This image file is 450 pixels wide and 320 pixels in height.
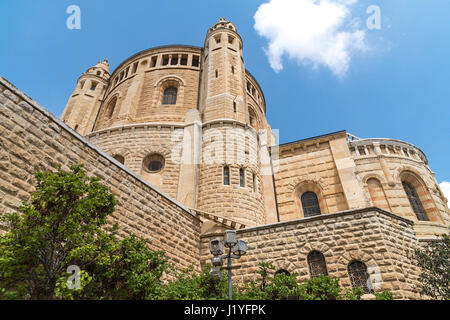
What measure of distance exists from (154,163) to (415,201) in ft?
50.4

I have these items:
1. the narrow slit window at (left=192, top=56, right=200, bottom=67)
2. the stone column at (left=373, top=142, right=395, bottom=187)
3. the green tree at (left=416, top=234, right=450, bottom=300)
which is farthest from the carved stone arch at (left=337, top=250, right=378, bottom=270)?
the narrow slit window at (left=192, top=56, right=200, bottom=67)

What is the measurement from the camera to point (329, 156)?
17.5 meters

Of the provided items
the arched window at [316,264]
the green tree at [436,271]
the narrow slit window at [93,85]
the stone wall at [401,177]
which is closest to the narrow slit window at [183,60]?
the narrow slit window at [93,85]

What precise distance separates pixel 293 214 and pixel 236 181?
4490 mm

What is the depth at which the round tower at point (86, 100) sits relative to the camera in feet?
76.0

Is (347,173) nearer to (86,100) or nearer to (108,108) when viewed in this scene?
(108,108)

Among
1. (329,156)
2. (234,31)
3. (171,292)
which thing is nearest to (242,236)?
(171,292)

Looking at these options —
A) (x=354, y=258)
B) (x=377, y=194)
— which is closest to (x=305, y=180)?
(x=377, y=194)

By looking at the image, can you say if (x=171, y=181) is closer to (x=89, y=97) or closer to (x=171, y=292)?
(x=171, y=292)

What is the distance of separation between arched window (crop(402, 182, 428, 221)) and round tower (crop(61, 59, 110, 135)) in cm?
2348

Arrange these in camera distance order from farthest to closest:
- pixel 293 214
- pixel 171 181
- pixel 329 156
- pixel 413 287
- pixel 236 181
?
1. pixel 329 156
2. pixel 293 214
3. pixel 171 181
4. pixel 236 181
5. pixel 413 287

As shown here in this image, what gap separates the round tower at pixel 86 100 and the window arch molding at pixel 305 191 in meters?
17.4

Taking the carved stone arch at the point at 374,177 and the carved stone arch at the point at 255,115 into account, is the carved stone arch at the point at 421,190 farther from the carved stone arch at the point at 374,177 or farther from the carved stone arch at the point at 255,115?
the carved stone arch at the point at 255,115

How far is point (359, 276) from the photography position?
8531mm
